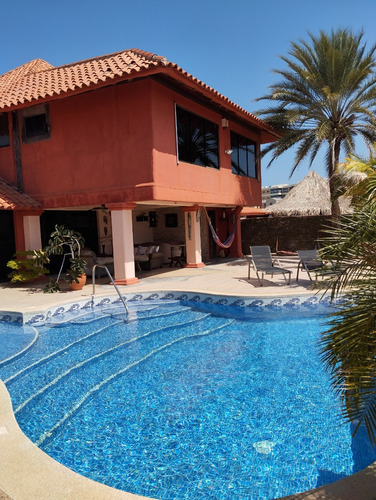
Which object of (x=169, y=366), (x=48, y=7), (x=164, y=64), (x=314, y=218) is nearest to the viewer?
(x=169, y=366)

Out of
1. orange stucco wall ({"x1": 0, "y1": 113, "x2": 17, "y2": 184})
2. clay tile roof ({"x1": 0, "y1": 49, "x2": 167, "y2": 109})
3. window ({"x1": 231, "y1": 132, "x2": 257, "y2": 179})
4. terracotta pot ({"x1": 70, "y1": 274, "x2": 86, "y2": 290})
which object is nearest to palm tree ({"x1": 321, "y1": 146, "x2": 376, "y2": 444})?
clay tile roof ({"x1": 0, "y1": 49, "x2": 167, "y2": 109})

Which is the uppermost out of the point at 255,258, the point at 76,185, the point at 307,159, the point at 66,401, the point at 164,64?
the point at 164,64

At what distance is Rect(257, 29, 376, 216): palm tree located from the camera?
1488 cm

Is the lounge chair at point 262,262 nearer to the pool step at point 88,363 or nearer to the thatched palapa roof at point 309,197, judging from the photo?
the pool step at point 88,363

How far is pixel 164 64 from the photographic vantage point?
10125 millimetres

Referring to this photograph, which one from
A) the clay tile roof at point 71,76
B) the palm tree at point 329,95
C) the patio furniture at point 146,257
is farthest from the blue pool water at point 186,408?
the palm tree at point 329,95

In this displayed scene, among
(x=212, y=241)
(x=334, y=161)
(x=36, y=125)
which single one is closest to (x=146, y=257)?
(x=212, y=241)

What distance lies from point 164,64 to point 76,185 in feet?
16.1

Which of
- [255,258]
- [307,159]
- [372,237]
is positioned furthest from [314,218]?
[372,237]

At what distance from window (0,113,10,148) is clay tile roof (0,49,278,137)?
1.96 feet

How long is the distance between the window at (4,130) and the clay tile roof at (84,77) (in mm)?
597

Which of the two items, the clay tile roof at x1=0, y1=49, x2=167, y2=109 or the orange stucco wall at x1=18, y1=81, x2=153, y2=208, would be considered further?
the orange stucco wall at x1=18, y1=81, x2=153, y2=208

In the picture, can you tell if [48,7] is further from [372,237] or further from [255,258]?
[372,237]

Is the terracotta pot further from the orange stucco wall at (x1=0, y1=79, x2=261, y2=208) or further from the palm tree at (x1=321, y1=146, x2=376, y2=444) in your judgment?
the palm tree at (x1=321, y1=146, x2=376, y2=444)
